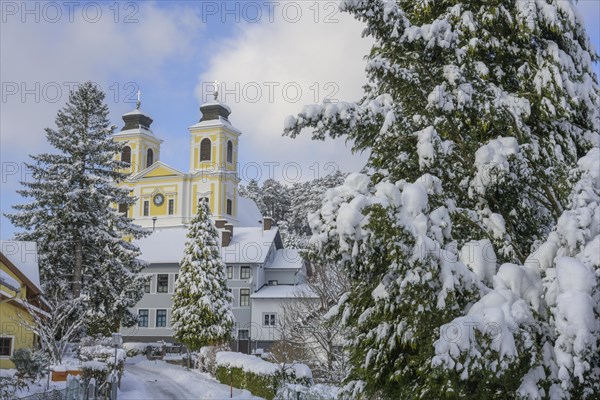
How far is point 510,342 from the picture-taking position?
6355 mm

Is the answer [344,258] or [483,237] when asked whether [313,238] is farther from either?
[483,237]

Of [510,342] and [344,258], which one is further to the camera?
[344,258]

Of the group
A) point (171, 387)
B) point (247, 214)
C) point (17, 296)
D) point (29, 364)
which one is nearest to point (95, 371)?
point (29, 364)

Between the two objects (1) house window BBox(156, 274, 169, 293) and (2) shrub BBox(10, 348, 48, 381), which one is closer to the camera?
(2) shrub BBox(10, 348, 48, 381)

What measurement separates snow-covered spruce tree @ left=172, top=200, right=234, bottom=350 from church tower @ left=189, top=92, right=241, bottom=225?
32.9 meters

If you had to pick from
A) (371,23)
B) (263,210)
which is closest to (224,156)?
(263,210)

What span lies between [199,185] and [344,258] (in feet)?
219

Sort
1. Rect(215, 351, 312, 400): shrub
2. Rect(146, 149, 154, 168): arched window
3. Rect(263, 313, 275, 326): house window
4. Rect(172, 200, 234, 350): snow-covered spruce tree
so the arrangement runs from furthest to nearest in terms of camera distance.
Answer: Rect(146, 149, 154, 168): arched window
Rect(263, 313, 275, 326): house window
Rect(172, 200, 234, 350): snow-covered spruce tree
Rect(215, 351, 312, 400): shrub

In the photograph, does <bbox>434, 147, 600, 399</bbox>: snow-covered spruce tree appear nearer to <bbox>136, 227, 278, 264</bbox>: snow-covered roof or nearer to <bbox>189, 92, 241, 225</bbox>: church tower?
<bbox>136, 227, 278, 264</bbox>: snow-covered roof

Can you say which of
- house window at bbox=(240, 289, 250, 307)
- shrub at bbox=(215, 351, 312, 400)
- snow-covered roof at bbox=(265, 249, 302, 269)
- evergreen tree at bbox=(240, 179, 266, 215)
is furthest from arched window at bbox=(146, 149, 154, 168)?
shrub at bbox=(215, 351, 312, 400)

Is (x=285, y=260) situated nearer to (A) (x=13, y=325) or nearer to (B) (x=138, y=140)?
(A) (x=13, y=325)

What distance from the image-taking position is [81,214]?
102 ft

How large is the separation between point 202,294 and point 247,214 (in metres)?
44.0

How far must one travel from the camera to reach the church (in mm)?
50781
